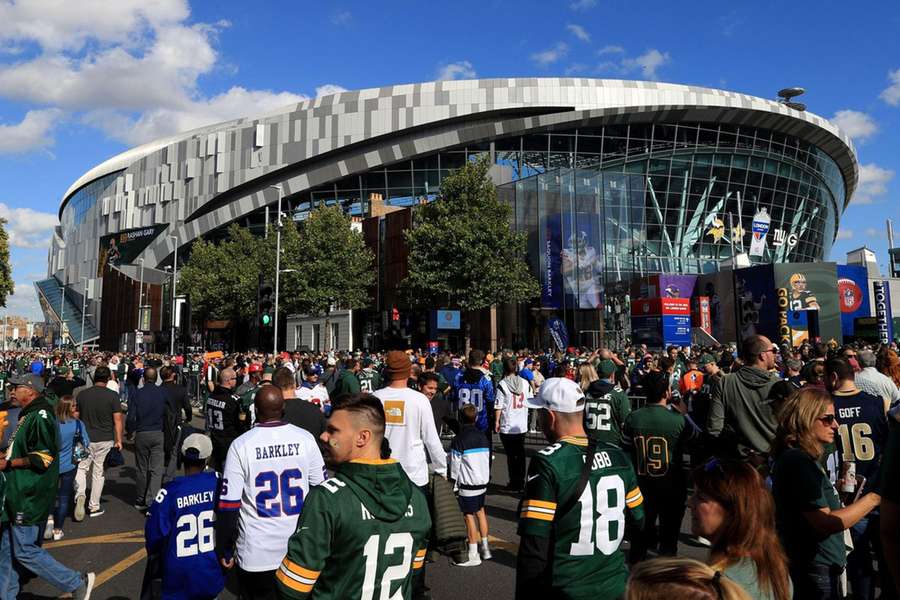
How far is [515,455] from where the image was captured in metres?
9.13

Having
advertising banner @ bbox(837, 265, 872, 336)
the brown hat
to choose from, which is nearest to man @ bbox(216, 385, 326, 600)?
the brown hat

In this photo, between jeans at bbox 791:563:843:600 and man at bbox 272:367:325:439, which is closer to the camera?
jeans at bbox 791:563:843:600

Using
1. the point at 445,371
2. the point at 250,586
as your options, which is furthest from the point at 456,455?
the point at 445,371

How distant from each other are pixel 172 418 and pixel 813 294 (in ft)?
104

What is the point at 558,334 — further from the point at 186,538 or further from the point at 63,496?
the point at 186,538

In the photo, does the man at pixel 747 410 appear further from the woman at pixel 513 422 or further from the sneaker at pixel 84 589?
the sneaker at pixel 84 589

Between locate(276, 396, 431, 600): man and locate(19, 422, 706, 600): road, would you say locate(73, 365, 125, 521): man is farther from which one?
locate(276, 396, 431, 600): man

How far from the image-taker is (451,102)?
2231 inches

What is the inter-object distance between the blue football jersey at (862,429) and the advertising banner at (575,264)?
1359 inches

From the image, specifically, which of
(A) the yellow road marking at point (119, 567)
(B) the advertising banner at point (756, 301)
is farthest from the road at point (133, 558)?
(B) the advertising banner at point (756, 301)

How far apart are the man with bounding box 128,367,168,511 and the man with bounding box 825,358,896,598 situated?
7937 millimetres

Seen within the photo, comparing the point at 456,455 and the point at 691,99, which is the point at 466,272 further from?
the point at 691,99

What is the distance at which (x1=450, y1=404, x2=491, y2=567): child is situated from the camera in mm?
6293

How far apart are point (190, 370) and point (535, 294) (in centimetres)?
1954
